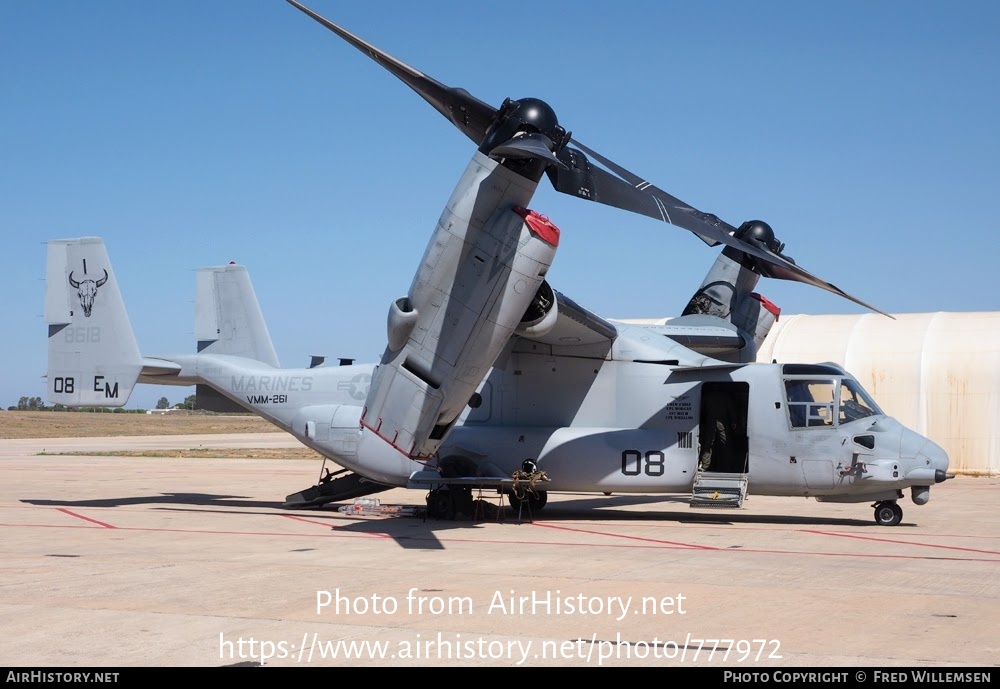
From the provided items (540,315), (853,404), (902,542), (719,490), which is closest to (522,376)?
(540,315)

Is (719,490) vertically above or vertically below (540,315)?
below

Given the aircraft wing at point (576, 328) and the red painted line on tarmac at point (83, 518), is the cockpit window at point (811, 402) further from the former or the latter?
the red painted line on tarmac at point (83, 518)

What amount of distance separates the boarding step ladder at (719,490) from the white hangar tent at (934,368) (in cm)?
2093

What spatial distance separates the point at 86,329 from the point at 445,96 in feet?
29.6

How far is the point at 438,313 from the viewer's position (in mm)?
14031

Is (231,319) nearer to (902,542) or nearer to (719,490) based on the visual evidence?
(719,490)

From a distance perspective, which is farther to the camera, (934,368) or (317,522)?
(934,368)

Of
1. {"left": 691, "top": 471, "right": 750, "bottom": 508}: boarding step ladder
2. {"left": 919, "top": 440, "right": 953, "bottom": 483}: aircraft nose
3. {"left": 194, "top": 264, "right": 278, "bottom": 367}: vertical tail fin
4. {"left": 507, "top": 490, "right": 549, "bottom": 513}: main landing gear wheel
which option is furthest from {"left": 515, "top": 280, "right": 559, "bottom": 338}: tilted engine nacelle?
{"left": 194, "top": 264, "right": 278, "bottom": 367}: vertical tail fin

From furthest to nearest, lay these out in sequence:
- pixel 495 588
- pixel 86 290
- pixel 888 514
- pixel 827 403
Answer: pixel 86 290, pixel 888 514, pixel 827 403, pixel 495 588

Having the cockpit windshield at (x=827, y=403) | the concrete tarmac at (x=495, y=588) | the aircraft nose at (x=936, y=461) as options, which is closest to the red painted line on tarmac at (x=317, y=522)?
the concrete tarmac at (x=495, y=588)

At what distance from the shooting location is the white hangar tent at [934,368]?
33719 mm

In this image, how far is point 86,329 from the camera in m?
18.6

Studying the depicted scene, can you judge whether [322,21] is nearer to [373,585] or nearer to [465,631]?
[373,585]
